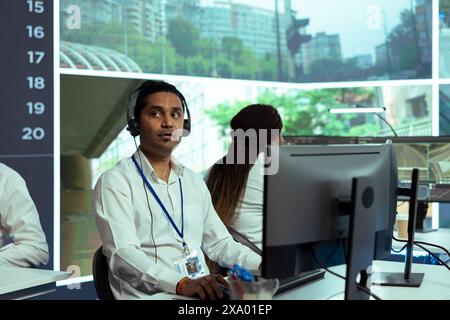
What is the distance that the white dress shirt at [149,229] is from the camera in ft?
6.54

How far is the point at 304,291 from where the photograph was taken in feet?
6.25

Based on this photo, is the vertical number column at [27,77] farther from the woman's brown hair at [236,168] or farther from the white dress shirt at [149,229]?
the white dress shirt at [149,229]

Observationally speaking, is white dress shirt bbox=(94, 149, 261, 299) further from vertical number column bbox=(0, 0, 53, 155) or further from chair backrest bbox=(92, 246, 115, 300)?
vertical number column bbox=(0, 0, 53, 155)

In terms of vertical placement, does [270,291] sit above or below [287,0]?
below

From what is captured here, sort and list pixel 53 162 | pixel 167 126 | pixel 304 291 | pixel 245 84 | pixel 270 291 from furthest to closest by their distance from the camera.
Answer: pixel 245 84 → pixel 53 162 → pixel 167 126 → pixel 304 291 → pixel 270 291

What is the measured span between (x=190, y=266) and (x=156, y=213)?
23cm

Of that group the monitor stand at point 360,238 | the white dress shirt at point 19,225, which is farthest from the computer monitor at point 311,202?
the white dress shirt at point 19,225

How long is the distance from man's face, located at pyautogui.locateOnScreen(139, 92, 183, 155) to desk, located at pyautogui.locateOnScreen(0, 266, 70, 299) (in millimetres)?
571

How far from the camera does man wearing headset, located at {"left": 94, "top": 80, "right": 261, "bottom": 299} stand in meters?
2.03

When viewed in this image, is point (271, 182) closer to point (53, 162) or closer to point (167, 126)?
point (167, 126)

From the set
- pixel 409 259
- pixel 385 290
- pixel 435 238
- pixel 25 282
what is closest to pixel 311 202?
pixel 385 290

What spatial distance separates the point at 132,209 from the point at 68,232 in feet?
6.54

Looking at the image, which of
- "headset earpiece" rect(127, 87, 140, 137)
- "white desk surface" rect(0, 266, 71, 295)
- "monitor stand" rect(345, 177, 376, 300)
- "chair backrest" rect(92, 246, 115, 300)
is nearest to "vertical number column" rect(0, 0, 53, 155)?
"headset earpiece" rect(127, 87, 140, 137)
